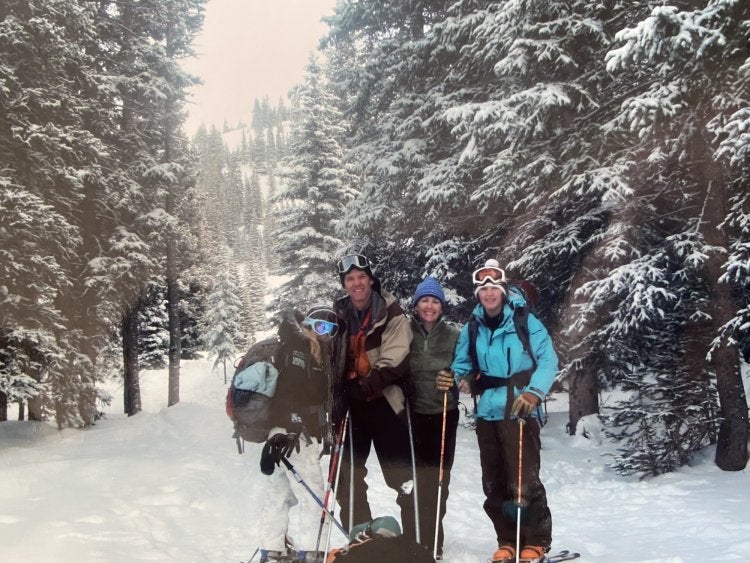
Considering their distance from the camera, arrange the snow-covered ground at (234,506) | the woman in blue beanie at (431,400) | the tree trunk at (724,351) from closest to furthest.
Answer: the woman in blue beanie at (431,400), the snow-covered ground at (234,506), the tree trunk at (724,351)

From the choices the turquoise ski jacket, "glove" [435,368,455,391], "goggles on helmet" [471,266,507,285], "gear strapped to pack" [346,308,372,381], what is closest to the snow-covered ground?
"gear strapped to pack" [346,308,372,381]

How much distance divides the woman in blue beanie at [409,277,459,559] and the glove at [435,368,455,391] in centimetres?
23

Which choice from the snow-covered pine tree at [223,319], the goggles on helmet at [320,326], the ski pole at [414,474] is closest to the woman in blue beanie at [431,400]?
the ski pole at [414,474]

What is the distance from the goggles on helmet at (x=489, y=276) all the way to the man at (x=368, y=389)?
694 mm

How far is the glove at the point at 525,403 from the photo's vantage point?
4.05m

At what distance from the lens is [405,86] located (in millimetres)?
12664

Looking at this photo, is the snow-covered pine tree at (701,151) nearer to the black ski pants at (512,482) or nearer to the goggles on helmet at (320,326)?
the black ski pants at (512,482)

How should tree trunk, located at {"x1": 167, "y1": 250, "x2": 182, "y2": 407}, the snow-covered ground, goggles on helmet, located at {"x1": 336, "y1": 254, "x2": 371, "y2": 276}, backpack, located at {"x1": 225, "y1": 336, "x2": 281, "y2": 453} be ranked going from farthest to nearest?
tree trunk, located at {"x1": 167, "y1": 250, "x2": 182, "y2": 407}, the snow-covered ground, goggles on helmet, located at {"x1": 336, "y1": 254, "x2": 371, "y2": 276}, backpack, located at {"x1": 225, "y1": 336, "x2": 281, "y2": 453}

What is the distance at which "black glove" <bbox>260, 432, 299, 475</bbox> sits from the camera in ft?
13.2

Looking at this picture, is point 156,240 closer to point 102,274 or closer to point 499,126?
point 102,274

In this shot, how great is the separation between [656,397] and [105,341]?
15.3 meters

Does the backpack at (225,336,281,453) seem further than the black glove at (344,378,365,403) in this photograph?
No

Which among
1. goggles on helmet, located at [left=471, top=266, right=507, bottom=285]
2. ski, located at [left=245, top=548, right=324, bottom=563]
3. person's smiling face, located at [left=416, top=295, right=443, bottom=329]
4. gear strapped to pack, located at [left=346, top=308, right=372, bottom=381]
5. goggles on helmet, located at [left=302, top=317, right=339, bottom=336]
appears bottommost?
ski, located at [left=245, top=548, right=324, bottom=563]

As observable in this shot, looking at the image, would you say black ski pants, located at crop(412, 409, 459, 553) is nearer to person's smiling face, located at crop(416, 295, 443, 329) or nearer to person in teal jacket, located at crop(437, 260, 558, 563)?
person in teal jacket, located at crop(437, 260, 558, 563)
